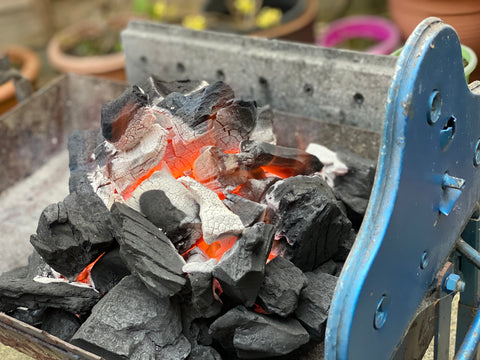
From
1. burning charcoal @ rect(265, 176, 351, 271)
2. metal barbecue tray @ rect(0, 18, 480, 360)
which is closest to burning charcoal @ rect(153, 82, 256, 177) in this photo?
burning charcoal @ rect(265, 176, 351, 271)

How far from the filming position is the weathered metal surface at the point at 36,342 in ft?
3.61

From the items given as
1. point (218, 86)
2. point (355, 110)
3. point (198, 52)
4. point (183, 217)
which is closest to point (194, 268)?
point (183, 217)

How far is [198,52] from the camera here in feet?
6.59

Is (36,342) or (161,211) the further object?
(161,211)

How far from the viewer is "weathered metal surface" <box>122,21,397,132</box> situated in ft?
5.75

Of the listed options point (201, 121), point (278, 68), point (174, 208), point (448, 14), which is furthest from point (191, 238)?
point (448, 14)

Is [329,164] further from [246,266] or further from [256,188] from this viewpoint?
[246,266]

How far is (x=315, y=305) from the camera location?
1232 millimetres

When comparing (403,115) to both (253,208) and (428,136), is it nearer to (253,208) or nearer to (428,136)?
(428,136)

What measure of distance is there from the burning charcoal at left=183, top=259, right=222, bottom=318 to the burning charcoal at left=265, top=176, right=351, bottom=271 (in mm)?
197

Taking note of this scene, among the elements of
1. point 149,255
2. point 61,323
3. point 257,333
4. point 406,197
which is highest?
point 406,197

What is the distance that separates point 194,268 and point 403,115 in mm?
558

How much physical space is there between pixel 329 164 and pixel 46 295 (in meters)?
0.82

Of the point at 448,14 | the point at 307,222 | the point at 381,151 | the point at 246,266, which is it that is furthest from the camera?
the point at 448,14
